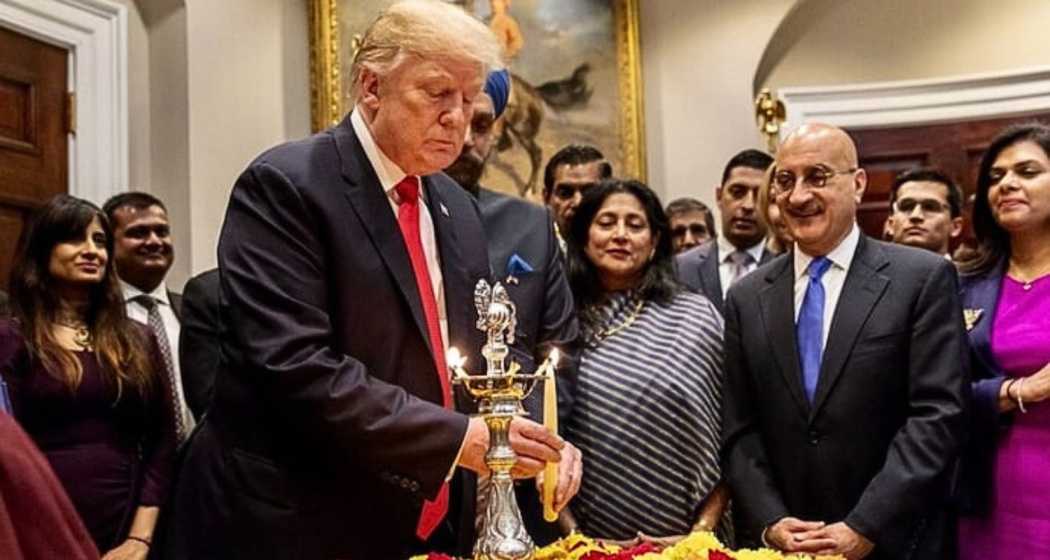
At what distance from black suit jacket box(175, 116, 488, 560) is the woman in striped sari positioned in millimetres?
1182

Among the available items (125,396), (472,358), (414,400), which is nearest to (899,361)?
(472,358)

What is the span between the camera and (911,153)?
7457 mm

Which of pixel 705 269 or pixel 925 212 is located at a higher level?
pixel 925 212

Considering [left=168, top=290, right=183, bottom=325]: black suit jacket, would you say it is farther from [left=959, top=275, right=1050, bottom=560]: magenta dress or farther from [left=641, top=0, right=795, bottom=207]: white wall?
[left=641, top=0, right=795, bottom=207]: white wall

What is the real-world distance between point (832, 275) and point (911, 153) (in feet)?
14.3

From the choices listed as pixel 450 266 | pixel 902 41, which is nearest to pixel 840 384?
pixel 450 266

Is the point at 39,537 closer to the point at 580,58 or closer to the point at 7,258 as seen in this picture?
the point at 7,258

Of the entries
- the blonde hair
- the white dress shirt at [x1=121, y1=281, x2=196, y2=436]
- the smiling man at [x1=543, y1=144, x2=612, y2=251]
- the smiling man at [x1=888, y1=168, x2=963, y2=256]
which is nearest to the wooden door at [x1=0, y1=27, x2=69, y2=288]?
the white dress shirt at [x1=121, y1=281, x2=196, y2=436]

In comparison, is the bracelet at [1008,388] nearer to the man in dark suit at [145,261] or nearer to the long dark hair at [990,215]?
the long dark hair at [990,215]

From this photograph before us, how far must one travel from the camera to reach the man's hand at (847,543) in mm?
3012

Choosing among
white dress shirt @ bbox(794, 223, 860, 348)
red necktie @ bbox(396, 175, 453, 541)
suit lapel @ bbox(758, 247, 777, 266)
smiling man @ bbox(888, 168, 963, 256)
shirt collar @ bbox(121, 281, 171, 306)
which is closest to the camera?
red necktie @ bbox(396, 175, 453, 541)

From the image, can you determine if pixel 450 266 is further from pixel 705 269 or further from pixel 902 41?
pixel 902 41

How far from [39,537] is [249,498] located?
919mm

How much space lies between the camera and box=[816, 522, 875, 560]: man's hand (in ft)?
9.88
